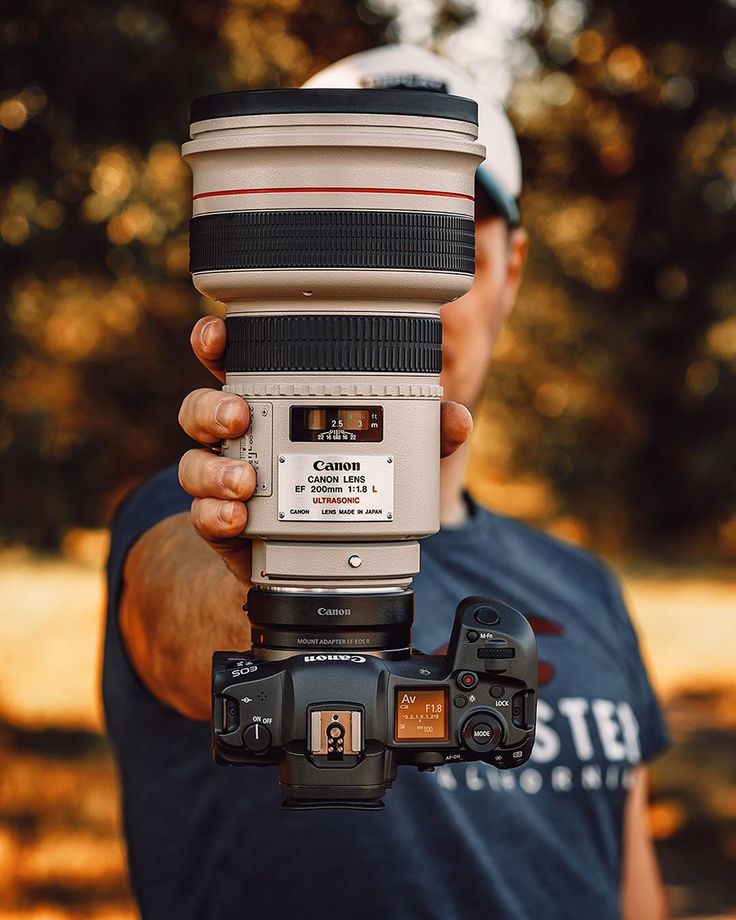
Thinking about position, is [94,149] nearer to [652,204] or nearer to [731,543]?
[652,204]

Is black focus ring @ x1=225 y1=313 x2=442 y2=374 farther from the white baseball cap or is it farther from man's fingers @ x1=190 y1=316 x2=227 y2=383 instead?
the white baseball cap

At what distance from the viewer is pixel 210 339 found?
1.83 m

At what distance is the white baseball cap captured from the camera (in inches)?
110

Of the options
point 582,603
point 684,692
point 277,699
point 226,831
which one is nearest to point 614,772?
point 582,603

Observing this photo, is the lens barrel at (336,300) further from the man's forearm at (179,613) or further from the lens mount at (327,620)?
the man's forearm at (179,613)

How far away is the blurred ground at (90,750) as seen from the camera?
7211 mm

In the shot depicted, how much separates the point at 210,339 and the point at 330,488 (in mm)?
268

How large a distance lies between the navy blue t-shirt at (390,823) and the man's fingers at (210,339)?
2.69 ft

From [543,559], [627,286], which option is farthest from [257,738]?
[627,286]

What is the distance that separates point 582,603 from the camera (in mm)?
3424

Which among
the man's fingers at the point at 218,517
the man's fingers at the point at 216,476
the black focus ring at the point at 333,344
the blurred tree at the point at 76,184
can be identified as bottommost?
the man's fingers at the point at 218,517

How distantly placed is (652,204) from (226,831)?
13132 mm

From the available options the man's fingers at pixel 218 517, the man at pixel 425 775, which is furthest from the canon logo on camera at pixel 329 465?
the man at pixel 425 775

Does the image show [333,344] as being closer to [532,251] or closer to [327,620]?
[327,620]
